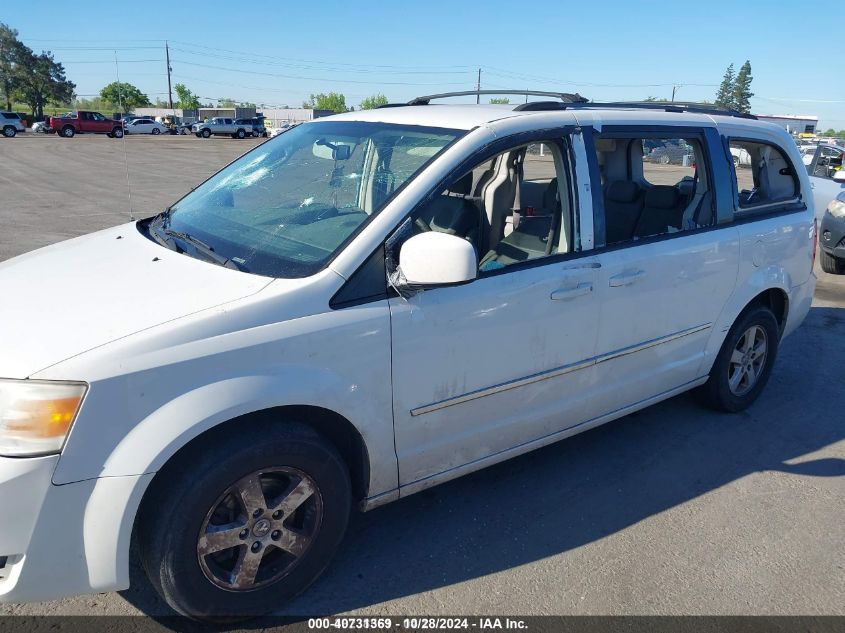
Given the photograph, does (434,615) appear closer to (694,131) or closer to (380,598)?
(380,598)

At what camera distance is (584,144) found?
10.7 feet

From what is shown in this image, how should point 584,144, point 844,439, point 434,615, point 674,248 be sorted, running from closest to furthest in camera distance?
1. point 434,615
2. point 584,144
3. point 674,248
4. point 844,439

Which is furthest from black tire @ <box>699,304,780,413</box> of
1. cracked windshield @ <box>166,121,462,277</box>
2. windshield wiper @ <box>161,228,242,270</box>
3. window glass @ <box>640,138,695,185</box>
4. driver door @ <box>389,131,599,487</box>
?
windshield wiper @ <box>161,228,242,270</box>

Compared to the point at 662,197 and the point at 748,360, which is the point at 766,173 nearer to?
the point at 662,197

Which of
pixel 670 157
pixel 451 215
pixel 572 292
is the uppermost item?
pixel 670 157

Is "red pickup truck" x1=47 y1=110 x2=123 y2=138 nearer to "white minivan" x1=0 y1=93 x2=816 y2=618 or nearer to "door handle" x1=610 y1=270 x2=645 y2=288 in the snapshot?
"white minivan" x1=0 y1=93 x2=816 y2=618

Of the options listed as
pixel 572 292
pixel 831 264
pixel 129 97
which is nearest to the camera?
pixel 572 292

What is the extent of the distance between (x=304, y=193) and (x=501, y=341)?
1151 mm

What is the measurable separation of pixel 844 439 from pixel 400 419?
3.17 m

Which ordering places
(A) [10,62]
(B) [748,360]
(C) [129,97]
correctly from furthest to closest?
1. (C) [129,97]
2. (A) [10,62]
3. (B) [748,360]

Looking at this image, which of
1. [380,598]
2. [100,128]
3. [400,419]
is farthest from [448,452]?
[100,128]

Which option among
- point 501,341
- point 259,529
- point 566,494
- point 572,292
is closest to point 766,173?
point 572,292

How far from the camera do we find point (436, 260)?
8.14 feet

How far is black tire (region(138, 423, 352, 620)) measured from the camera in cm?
227
